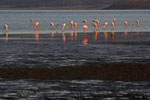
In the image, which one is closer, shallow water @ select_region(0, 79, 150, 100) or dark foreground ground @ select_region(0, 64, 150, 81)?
shallow water @ select_region(0, 79, 150, 100)

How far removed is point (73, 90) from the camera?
1405 cm

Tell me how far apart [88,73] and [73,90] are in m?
3.56

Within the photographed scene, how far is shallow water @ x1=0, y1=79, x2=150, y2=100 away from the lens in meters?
13.0

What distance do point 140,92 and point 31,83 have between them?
3850 millimetres

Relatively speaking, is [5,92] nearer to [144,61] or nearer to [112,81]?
[112,81]

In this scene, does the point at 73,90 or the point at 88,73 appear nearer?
the point at 73,90

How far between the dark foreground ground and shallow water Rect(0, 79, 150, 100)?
895 mm

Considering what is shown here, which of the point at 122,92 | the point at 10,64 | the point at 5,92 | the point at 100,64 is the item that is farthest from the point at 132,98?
the point at 10,64

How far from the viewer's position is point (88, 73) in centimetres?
1755

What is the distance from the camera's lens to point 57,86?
14766mm

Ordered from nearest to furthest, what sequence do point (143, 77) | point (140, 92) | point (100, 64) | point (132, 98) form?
point (132, 98)
point (140, 92)
point (143, 77)
point (100, 64)

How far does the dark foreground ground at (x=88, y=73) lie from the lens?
54.2 feet

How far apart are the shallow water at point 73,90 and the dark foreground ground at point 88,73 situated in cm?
89

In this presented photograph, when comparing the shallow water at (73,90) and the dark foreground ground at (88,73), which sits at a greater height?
the dark foreground ground at (88,73)
